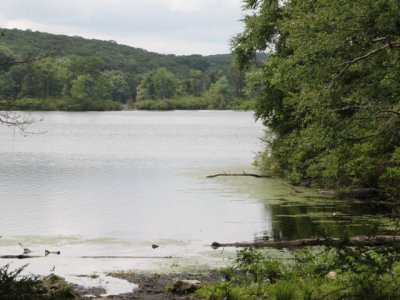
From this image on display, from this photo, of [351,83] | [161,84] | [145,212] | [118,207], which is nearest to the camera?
[351,83]

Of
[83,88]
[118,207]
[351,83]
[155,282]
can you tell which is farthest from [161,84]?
[155,282]

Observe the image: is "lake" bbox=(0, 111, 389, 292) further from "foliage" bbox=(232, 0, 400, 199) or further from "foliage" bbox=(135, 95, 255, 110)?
"foliage" bbox=(135, 95, 255, 110)

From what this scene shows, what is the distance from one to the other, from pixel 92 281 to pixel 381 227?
8.88 metres

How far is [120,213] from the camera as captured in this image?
24.3 m

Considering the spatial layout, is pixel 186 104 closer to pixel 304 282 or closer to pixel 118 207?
pixel 118 207

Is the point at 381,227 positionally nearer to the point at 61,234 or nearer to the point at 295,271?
the point at 295,271

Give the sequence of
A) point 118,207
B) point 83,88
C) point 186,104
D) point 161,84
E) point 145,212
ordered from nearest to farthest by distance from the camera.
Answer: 1. point 145,212
2. point 118,207
3. point 83,88
4. point 186,104
5. point 161,84

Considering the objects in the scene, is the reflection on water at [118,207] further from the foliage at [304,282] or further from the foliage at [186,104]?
the foliage at [186,104]

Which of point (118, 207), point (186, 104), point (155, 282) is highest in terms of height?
point (155, 282)

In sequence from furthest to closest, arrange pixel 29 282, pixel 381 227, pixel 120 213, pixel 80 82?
pixel 80 82
pixel 120 213
pixel 381 227
pixel 29 282

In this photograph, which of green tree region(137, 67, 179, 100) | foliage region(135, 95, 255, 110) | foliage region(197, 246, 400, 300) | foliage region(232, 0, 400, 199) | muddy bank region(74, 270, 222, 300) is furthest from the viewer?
green tree region(137, 67, 179, 100)

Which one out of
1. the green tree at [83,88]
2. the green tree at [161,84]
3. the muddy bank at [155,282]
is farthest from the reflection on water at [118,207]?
the green tree at [161,84]

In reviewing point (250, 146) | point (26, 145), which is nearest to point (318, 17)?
point (250, 146)

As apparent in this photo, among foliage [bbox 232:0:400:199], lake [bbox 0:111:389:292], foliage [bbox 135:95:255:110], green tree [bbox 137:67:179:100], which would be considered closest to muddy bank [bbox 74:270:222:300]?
lake [bbox 0:111:389:292]
